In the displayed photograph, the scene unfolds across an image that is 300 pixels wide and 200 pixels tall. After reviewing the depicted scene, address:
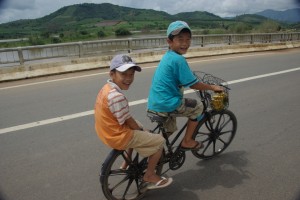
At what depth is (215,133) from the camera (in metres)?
4.05

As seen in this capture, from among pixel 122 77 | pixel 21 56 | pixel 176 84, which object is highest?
pixel 122 77

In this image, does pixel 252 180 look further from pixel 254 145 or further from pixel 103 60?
pixel 103 60

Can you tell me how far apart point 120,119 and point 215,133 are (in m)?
1.94

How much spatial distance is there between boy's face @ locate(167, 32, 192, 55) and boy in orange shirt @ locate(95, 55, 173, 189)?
61 centimetres

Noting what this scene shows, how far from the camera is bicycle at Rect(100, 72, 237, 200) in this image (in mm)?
3053

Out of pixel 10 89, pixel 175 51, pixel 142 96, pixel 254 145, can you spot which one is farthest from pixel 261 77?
pixel 10 89

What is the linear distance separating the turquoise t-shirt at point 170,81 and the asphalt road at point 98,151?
109 centimetres

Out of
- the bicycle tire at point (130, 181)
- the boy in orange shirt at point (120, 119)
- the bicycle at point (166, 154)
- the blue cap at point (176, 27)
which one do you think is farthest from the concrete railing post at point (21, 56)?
the blue cap at point (176, 27)

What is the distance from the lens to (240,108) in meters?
6.16

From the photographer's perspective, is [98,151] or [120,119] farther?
[98,151]

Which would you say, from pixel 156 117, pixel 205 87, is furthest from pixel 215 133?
pixel 156 117

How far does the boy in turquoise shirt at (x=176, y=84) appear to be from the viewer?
2963 mm

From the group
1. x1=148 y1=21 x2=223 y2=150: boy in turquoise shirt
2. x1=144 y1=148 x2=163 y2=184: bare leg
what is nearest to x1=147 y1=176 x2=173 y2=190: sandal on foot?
x1=144 y1=148 x2=163 y2=184: bare leg

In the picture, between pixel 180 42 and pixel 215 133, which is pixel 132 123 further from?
pixel 215 133
